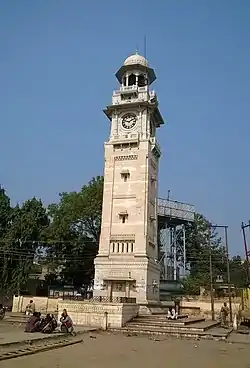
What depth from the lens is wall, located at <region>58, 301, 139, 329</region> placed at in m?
23.2

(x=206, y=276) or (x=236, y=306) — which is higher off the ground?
(x=206, y=276)

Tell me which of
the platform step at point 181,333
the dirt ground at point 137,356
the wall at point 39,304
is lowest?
the dirt ground at point 137,356

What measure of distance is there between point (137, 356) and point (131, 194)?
22.1 meters

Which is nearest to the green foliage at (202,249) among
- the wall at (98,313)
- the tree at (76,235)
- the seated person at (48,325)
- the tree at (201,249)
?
the tree at (201,249)

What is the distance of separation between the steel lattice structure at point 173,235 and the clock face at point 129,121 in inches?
672

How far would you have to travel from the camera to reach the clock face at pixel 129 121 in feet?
122

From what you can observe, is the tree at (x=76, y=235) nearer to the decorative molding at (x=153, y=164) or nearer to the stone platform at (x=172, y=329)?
the decorative molding at (x=153, y=164)

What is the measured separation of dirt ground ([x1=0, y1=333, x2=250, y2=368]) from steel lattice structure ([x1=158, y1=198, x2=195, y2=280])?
34244 mm

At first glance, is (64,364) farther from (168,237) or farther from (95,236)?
(168,237)

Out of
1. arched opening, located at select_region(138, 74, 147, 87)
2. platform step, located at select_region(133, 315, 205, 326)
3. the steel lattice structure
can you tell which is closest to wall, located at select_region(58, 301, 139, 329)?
platform step, located at select_region(133, 315, 205, 326)

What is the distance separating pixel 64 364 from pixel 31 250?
31.1 m

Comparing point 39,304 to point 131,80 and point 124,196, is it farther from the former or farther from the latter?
point 131,80

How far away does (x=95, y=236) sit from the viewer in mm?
42469

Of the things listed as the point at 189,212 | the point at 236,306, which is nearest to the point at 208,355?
the point at 236,306
